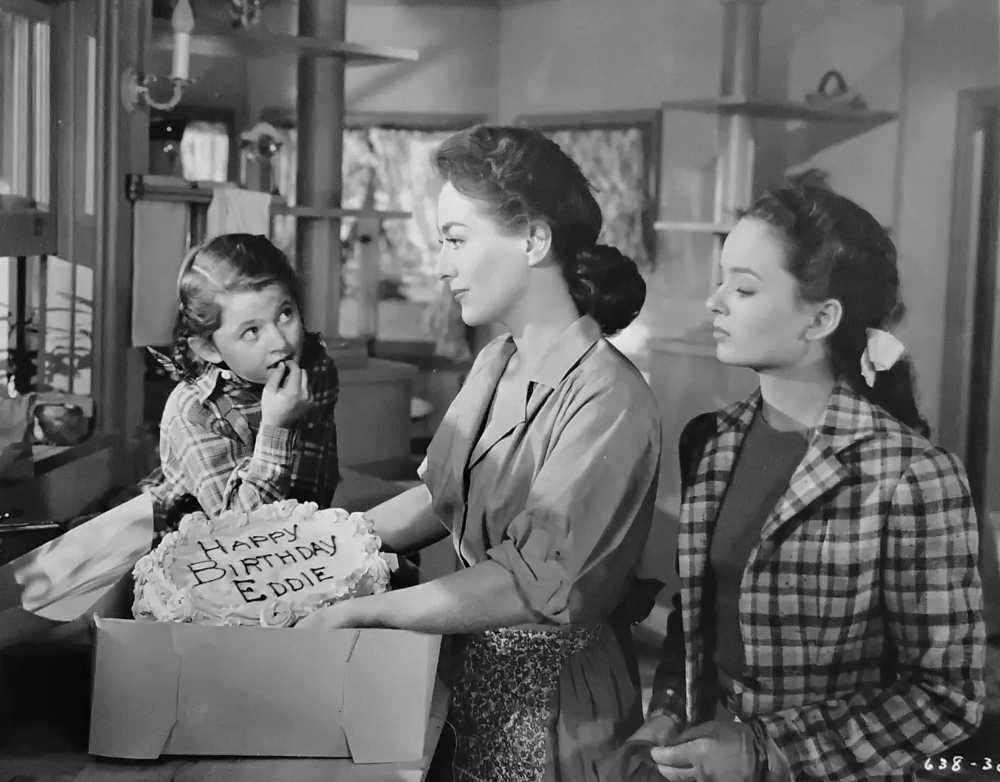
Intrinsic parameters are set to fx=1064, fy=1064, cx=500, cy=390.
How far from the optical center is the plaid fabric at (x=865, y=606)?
1444 mm

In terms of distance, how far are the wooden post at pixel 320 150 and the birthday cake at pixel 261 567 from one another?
0.31 meters

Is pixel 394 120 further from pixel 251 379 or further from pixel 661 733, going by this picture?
pixel 661 733

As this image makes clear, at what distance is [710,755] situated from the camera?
1509 millimetres

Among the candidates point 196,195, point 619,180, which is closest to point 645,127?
point 619,180

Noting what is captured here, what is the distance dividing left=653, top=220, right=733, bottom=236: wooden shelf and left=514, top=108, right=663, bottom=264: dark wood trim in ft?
0.04

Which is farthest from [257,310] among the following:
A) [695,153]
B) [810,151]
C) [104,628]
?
[810,151]

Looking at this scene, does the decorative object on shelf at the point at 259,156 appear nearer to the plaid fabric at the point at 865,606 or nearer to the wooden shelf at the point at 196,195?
the wooden shelf at the point at 196,195

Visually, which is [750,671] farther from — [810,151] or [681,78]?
[681,78]

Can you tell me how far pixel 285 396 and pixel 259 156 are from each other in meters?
0.36

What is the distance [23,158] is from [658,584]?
1.16m

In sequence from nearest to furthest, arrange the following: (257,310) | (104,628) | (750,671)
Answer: (104,628) < (750,671) < (257,310)

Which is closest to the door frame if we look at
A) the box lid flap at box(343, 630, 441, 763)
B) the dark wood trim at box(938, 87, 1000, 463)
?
the dark wood trim at box(938, 87, 1000, 463)

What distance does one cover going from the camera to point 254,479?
1.60m

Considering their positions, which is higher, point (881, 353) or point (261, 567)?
point (881, 353)
